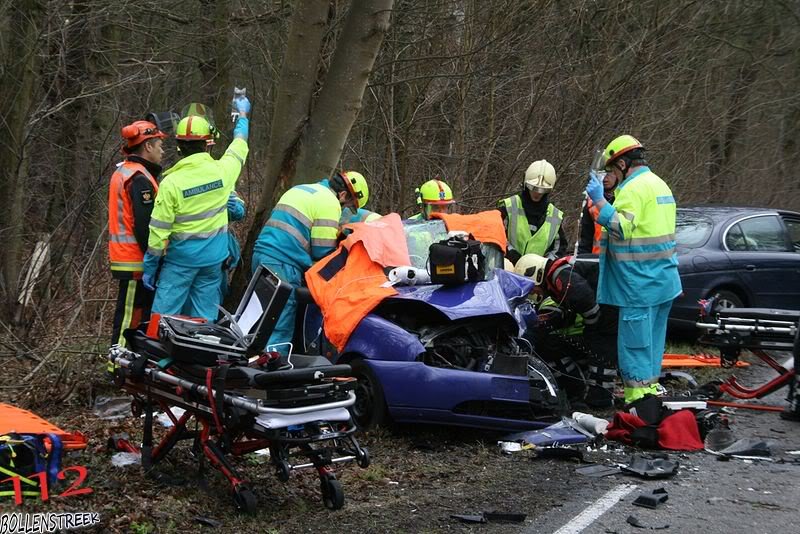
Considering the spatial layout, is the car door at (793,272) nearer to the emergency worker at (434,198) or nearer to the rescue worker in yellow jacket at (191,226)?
the emergency worker at (434,198)

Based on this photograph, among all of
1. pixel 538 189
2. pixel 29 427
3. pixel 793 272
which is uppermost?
pixel 538 189

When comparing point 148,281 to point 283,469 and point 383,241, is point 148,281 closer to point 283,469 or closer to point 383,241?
point 383,241

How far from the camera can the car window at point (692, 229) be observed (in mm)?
11805

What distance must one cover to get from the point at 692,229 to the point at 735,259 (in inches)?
25.0

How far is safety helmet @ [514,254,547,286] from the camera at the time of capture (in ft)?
27.4

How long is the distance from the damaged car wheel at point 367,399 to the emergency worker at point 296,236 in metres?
1.33

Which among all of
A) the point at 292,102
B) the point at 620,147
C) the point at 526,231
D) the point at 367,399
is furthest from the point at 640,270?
the point at 292,102

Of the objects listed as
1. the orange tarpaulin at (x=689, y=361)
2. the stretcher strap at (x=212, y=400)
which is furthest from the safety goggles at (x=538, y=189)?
the stretcher strap at (x=212, y=400)

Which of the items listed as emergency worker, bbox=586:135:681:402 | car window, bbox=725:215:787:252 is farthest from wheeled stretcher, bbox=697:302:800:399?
car window, bbox=725:215:787:252

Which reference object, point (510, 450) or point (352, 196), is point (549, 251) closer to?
point (352, 196)

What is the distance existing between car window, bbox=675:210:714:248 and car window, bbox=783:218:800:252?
1356mm

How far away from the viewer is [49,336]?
8.27 m

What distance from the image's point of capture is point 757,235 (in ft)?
40.4

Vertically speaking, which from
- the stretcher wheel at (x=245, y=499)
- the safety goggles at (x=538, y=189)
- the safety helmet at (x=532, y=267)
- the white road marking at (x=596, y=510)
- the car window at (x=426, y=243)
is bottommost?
the white road marking at (x=596, y=510)
